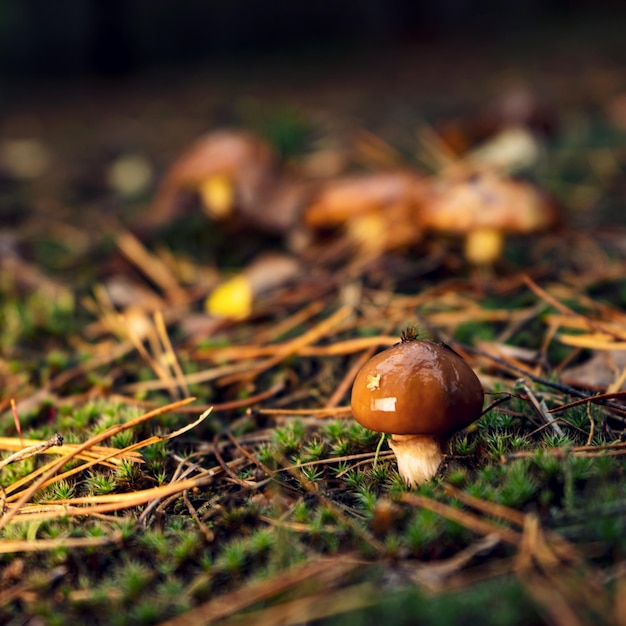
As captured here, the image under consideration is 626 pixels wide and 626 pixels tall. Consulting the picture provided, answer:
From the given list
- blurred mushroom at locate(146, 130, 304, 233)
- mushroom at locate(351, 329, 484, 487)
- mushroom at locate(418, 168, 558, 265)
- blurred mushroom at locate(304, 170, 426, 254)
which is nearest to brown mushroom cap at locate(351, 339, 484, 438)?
mushroom at locate(351, 329, 484, 487)

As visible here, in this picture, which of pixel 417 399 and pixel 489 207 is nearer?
pixel 417 399

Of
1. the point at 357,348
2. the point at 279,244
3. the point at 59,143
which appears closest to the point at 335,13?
the point at 59,143

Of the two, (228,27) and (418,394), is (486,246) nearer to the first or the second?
(418,394)

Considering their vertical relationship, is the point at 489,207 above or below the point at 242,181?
below

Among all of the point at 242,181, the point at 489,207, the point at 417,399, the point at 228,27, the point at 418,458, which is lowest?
the point at 418,458

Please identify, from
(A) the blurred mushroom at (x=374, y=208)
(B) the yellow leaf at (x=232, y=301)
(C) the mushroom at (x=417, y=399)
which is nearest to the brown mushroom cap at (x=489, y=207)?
(A) the blurred mushroom at (x=374, y=208)

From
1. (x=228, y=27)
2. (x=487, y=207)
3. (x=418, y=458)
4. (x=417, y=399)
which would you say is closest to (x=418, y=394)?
(x=417, y=399)

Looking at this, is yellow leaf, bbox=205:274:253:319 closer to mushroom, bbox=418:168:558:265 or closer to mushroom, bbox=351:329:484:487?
mushroom, bbox=418:168:558:265
